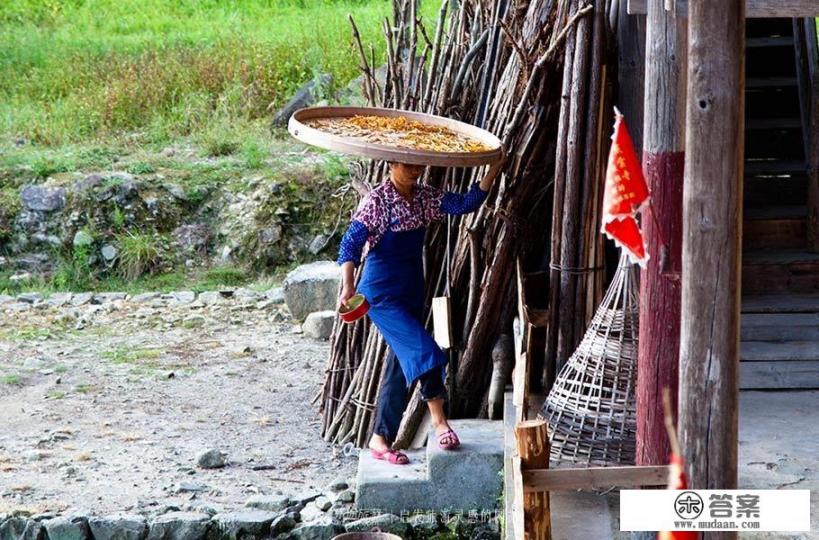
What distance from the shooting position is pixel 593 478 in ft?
13.6

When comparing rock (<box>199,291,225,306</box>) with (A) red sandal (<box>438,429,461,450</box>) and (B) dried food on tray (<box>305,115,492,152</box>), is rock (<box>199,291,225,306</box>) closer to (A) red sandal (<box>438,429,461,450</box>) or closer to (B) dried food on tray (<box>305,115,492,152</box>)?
(B) dried food on tray (<box>305,115,492,152</box>)

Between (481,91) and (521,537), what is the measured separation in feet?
10.5

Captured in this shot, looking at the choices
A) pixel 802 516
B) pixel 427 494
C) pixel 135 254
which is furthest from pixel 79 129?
pixel 802 516

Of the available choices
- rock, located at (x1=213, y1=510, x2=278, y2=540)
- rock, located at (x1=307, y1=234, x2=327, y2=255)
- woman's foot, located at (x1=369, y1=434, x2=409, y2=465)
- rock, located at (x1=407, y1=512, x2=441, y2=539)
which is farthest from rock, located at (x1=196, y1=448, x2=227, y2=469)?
rock, located at (x1=307, y1=234, x2=327, y2=255)

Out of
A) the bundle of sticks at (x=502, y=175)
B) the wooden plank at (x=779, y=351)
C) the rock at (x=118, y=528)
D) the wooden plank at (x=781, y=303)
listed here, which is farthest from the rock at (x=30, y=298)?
the wooden plank at (x=779, y=351)

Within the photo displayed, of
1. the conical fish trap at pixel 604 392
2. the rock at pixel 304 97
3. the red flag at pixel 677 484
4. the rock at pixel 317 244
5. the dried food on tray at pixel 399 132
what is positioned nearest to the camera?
the red flag at pixel 677 484

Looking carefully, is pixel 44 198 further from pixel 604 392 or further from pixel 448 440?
pixel 604 392

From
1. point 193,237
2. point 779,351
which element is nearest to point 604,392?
point 779,351

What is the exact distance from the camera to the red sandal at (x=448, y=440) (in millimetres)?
6000

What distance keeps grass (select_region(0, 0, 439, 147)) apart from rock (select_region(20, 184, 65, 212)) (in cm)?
25

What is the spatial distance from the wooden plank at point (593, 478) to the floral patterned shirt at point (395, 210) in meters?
2.01

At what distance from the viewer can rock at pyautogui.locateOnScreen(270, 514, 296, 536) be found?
20.0 ft

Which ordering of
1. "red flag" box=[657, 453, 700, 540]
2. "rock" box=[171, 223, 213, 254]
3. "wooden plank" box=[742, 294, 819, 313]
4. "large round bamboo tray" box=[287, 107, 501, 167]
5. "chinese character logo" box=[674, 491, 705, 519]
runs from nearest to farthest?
"red flag" box=[657, 453, 700, 540] < "chinese character logo" box=[674, 491, 705, 519] < "large round bamboo tray" box=[287, 107, 501, 167] < "wooden plank" box=[742, 294, 819, 313] < "rock" box=[171, 223, 213, 254]

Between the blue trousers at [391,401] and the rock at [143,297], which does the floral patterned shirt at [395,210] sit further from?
the rock at [143,297]
